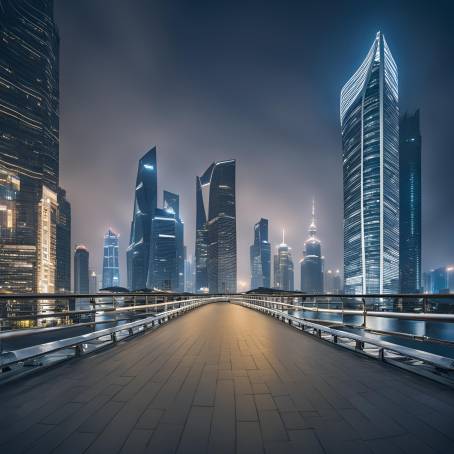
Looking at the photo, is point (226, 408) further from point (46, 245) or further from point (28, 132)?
point (28, 132)

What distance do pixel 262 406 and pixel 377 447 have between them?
1.12 m

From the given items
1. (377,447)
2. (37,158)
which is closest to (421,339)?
(377,447)

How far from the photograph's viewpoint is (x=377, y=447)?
203 centimetres

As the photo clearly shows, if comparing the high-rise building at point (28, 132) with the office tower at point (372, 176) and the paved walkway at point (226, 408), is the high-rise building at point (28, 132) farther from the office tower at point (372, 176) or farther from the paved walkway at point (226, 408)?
the office tower at point (372, 176)

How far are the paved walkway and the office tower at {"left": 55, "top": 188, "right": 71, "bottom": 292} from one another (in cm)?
16215

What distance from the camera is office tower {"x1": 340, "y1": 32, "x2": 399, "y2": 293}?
102750mm

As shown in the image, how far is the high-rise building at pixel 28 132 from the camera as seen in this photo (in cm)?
8944

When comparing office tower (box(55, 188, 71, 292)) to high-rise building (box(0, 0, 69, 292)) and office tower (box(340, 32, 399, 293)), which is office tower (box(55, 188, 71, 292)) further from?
office tower (box(340, 32, 399, 293))

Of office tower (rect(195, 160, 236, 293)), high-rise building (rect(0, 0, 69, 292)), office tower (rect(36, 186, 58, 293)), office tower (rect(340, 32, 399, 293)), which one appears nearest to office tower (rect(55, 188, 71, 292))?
office tower (rect(36, 186, 58, 293))

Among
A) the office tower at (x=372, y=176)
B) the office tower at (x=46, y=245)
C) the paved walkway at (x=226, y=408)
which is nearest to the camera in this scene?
the paved walkway at (x=226, y=408)

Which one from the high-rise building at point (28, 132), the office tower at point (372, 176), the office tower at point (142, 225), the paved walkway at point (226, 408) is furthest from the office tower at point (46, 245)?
the office tower at point (372, 176)

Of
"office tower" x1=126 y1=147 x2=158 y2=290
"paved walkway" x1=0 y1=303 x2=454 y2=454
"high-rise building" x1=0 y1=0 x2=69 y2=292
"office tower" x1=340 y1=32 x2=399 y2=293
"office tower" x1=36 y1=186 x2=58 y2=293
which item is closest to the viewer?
"paved walkway" x1=0 y1=303 x2=454 y2=454

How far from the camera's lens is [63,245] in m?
171

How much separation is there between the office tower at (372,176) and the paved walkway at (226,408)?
115 metres
